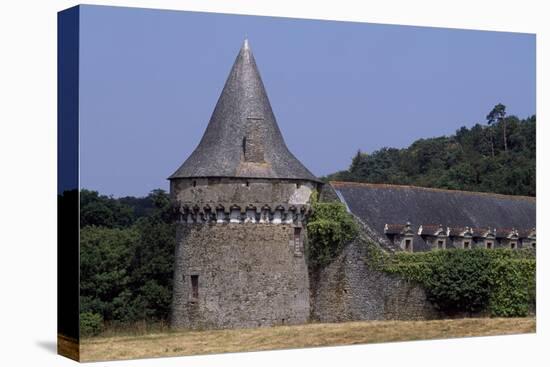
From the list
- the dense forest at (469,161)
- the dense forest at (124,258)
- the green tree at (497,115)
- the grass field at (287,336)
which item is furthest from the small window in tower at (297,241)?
the green tree at (497,115)

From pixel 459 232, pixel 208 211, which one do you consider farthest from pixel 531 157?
pixel 208 211

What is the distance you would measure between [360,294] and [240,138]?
17.6 ft

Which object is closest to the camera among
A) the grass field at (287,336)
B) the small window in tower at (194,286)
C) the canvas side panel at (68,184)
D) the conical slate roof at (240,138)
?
the canvas side panel at (68,184)

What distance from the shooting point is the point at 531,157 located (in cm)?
3488

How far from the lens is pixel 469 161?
36.0 m

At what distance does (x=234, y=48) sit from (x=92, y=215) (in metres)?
5.21

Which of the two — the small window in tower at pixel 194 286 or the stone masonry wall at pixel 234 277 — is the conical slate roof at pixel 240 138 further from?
the small window in tower at pixel 194 286

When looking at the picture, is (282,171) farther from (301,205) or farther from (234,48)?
(234,48)

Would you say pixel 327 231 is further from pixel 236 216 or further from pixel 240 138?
pixel 240 138

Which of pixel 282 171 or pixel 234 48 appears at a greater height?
pixel 234 48

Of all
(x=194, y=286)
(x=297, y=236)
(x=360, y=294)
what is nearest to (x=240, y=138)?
(x=297, y=236)

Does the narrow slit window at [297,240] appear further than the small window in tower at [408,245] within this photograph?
No

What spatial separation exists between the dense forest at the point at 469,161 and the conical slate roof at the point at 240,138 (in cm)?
248

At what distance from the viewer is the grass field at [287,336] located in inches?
1117
